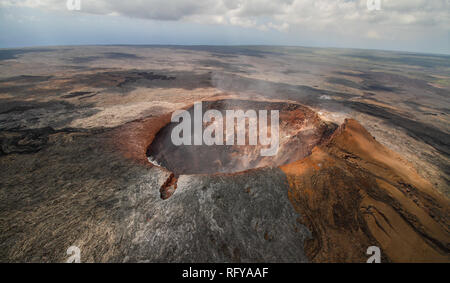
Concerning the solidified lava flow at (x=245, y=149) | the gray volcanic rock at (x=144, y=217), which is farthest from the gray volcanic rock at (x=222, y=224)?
the solidified lava flow at (x=245, y=149)

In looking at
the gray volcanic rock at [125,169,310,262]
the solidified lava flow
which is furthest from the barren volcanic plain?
the solidified lava flow

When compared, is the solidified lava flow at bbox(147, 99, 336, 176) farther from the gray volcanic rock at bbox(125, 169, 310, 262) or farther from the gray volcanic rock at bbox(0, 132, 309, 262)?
the gray volcanic rock at bbox(125, 169, 310, 262)

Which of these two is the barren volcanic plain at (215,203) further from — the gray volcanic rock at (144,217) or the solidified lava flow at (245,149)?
the solidified lava flow at (245,149)

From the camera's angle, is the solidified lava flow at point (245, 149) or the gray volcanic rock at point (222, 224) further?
the solidified lava flow at point (245, 149)

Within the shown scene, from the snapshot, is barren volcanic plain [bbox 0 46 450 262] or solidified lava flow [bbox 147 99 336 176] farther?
solidified lava flow [bbox 147 99 336 176]

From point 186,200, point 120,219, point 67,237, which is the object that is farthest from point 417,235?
point 67,237
